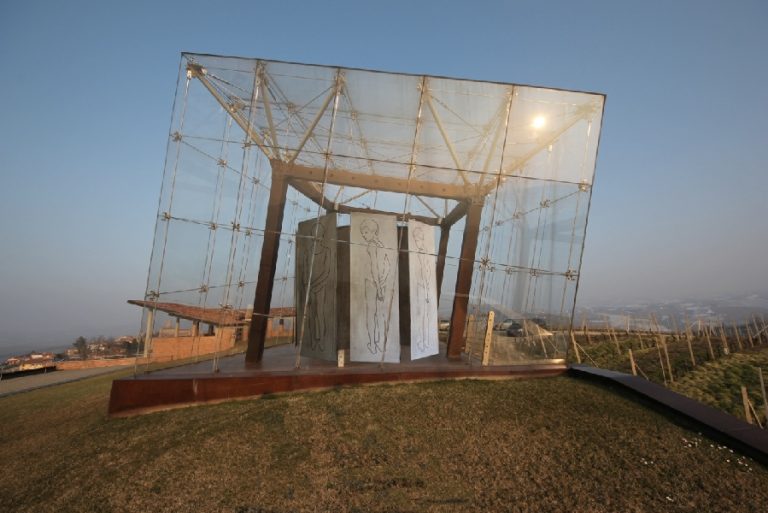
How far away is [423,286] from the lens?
36.5 ft

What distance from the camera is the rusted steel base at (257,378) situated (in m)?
7.09

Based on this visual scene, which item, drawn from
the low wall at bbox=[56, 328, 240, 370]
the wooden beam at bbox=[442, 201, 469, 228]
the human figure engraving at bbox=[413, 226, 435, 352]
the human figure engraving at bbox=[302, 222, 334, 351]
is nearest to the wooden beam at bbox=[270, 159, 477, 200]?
the wooden beam at bbox=[442, 201, 469, 228]

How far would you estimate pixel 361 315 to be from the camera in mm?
9789

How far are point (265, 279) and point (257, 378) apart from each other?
2.65 m

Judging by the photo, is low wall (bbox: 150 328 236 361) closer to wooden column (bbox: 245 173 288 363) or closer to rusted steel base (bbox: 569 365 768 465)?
wooden column (bbox: 245 173 288 363)

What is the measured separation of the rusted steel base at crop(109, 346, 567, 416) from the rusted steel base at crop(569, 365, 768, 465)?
75.4 inches

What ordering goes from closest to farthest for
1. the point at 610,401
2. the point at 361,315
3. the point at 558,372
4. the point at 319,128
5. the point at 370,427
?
1. the point at 370,427
2. the point at 610,401
3. the point at 558,372
4. the point at 361,315
5. the point at 319,128

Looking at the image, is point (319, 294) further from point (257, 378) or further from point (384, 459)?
point (384, 459)

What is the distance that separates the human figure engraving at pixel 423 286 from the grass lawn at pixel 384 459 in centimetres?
350

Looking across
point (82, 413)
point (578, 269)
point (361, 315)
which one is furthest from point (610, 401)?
point (82, 413)

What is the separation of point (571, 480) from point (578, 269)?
22.5 feet

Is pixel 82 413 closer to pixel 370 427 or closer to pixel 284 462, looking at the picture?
pixel 284 462

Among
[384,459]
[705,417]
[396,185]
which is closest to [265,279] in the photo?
[396,185]

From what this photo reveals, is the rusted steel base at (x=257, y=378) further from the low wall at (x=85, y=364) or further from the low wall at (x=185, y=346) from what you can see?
the low wall at (x=85, y=364)
